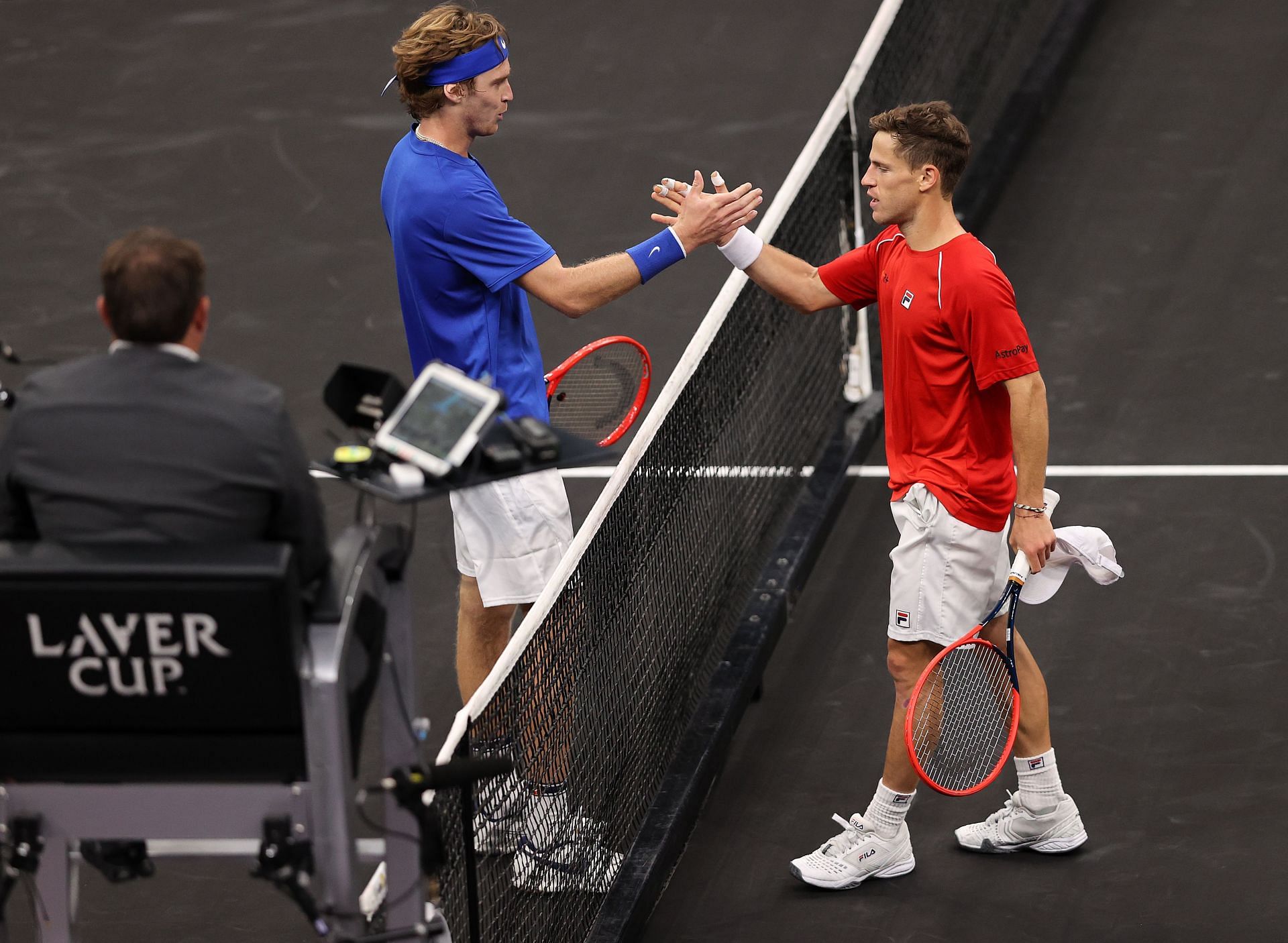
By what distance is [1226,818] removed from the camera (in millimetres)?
5512

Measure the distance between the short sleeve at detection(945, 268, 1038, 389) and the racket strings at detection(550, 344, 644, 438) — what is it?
4.95 feet

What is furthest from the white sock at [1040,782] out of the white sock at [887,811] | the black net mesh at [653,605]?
the black net mesh at [653,605]

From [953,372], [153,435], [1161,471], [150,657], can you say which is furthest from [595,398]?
[150,657]

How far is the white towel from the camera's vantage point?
17.3 ft

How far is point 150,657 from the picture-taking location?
3.42 meters

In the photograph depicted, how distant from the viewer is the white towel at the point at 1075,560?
5270mm

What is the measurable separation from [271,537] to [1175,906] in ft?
9.45

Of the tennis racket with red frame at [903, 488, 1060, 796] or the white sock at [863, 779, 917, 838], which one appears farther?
the white sock at [863, 779, 917, 838]

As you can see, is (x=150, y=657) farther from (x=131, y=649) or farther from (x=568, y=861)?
(x=568, y=861)

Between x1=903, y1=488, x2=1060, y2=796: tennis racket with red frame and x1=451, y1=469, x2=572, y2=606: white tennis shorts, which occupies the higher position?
x1=451, y1=469, x2=572, y2=606: white tennis shorts

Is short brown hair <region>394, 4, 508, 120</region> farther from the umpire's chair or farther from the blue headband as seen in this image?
the umpire's chair

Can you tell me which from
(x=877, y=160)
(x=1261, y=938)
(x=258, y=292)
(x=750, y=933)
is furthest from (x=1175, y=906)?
(x=258, y=292)

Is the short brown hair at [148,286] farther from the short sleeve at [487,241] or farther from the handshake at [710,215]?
the handshake at [710,215]

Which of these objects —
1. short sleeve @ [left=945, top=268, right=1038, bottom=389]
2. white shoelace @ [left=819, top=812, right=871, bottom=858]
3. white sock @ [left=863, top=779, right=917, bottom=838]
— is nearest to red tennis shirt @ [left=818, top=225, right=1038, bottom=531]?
short sleeve @ [left=945, top=268, right=1038, bottom=389]
